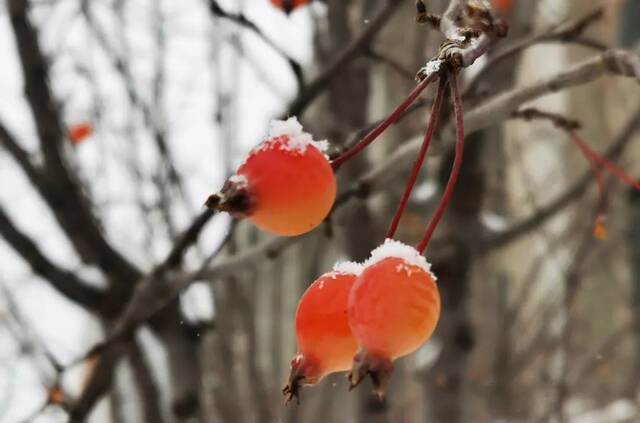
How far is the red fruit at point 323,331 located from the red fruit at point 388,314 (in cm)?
5

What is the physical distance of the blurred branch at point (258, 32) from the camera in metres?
1.06

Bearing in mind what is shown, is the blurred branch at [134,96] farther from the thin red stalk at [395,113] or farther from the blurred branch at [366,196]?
the thin red stalk at [395,113]

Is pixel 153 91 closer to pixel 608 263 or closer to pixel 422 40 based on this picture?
pixel 422 40

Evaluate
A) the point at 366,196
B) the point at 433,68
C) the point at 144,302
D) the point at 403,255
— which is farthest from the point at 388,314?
the point at 144,302

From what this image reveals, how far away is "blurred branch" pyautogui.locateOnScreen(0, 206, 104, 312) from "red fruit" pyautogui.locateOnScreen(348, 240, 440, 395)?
112 cm

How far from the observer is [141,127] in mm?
2613

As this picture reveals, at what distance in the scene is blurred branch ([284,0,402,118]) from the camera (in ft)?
3.42

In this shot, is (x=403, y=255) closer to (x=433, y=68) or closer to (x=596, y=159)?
(x=433, y=68)

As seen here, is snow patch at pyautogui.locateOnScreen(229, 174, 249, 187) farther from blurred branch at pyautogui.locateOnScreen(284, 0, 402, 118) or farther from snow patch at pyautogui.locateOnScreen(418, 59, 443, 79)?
blurred branch at pyautogui.locateOnScreen(284, 0, 402, 118)

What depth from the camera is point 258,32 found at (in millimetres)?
1062

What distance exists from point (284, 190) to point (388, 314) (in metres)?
0.13

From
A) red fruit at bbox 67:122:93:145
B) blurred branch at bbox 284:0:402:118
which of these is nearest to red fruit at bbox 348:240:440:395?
blurred branch at bbox 284:0:402:118

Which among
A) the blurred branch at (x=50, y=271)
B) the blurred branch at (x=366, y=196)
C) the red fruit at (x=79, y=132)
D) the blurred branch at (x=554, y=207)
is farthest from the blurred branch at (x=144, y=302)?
the red fruit at (x=79, y=132)

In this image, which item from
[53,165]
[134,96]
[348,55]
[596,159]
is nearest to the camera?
[596,159]
